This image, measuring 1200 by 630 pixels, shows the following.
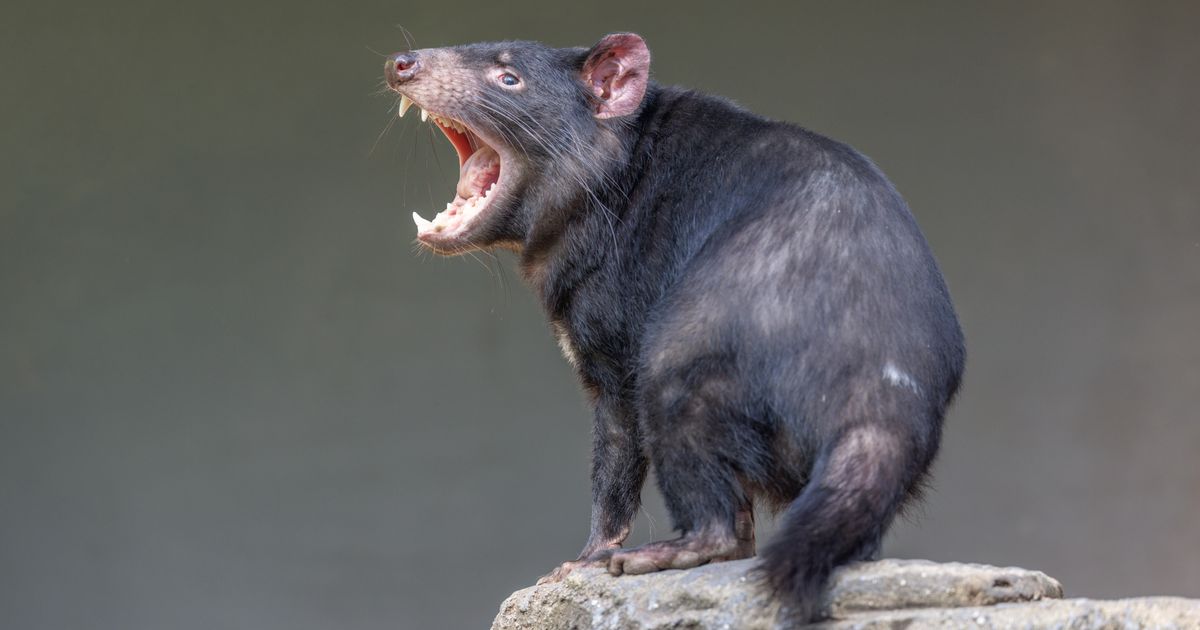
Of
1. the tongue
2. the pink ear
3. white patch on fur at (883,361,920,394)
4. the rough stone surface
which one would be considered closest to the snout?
the tongue

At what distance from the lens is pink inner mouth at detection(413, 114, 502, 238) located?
4320mm

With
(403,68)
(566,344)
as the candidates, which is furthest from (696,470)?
(403,68)

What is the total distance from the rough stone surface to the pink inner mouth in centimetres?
121

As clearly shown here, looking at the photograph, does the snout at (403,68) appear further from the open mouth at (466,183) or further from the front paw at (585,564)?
the front paw at (585,564)

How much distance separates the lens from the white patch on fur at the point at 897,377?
3.40 m

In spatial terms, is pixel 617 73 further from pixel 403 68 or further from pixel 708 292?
pixel 708 292

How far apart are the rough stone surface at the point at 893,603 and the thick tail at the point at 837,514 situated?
0.16 ft

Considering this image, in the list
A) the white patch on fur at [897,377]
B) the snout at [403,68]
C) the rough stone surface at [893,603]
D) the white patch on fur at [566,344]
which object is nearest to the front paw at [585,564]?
the rough stone surface at [893,603]

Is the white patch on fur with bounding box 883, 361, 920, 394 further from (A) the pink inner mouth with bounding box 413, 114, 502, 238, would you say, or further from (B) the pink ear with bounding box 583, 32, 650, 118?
(A) the pink inner mouth with bounding box 413, 114, 502, 238

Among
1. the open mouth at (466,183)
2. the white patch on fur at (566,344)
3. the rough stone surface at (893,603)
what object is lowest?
the rough stone surface at (893,603)

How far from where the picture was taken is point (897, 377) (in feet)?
11.2

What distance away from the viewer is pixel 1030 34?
774 cm

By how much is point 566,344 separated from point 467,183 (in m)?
0.62

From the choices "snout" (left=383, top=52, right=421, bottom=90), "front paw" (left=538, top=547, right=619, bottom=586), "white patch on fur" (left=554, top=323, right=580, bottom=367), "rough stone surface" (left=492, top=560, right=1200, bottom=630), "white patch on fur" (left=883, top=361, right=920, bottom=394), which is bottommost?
"rough stone surface" (left=492, top=560, right=1200, bottom=630)
